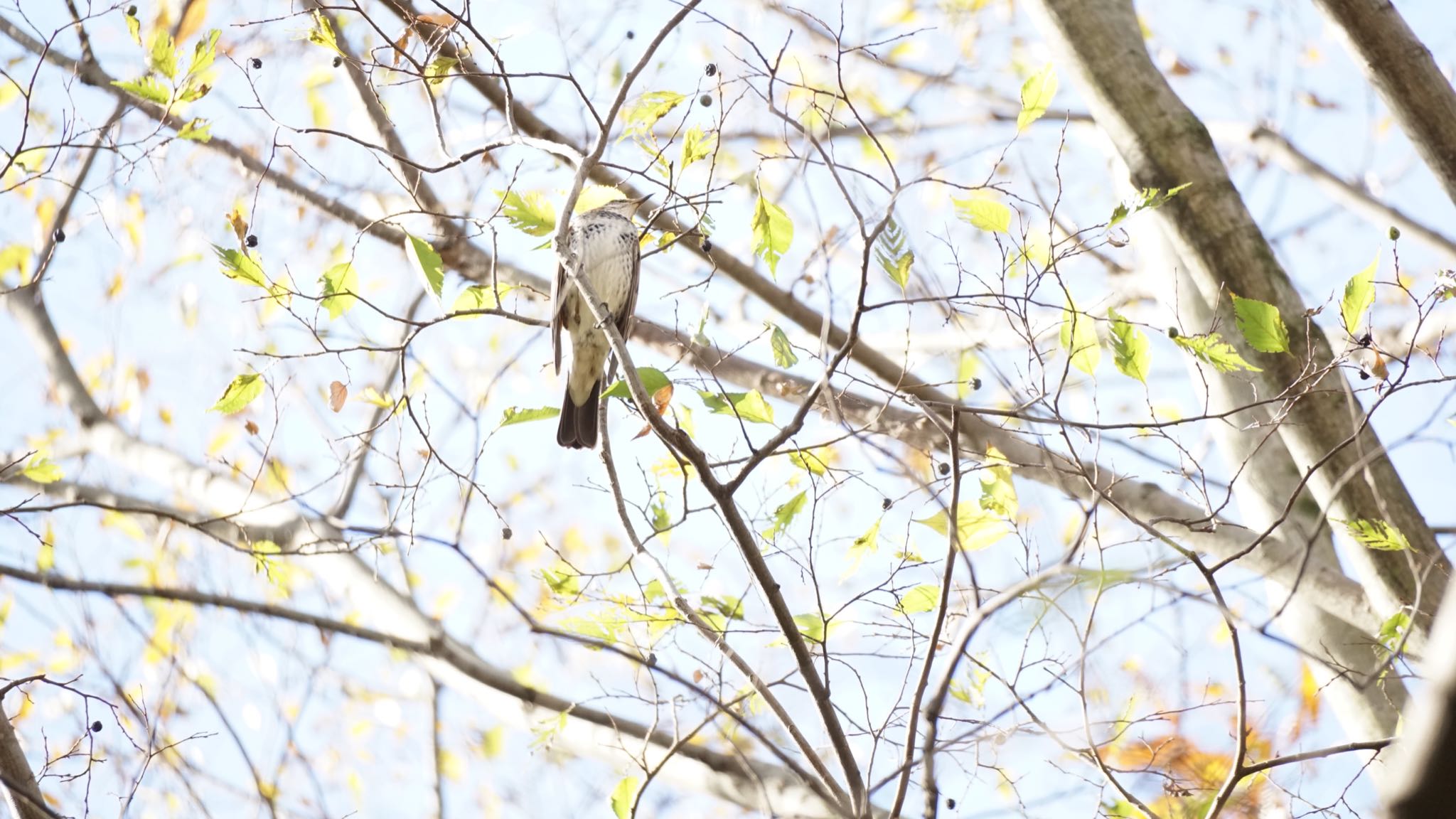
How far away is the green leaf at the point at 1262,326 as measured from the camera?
2.52m

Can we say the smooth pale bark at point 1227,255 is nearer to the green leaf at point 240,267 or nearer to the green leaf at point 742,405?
the green leaf at point 742,405

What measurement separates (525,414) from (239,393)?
0.75 metres

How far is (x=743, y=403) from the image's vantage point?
8.68 ft

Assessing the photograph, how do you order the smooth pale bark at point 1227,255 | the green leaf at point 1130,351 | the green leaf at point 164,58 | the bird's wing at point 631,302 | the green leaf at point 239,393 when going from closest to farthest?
the green leaf at point 1130,351 → the green leaf at point 164,58 → the green leaf at point 239,393 → the smooth pale bark at point 1227,255 → the bird's wing at point 631,302

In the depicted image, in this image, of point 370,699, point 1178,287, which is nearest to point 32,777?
point 1178,287

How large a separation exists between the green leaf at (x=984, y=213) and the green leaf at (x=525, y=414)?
1115 millimetres

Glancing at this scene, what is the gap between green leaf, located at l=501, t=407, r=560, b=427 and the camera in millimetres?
2859

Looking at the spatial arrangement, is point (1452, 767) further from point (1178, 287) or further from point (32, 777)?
point (1178, 287)

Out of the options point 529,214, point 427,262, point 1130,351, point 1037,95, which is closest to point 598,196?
point 529,214

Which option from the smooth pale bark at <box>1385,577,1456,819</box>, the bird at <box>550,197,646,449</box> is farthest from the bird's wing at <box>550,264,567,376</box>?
the smooth pale bark at <box>1385,577,1456,819</box>

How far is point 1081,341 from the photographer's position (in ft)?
8.71

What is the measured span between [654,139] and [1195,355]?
1.49m

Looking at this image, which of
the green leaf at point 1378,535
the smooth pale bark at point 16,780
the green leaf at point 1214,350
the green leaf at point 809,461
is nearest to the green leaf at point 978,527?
the green leaf at point 809,461

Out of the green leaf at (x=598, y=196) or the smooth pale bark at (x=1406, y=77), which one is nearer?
the smooth pale bark at (x=1406, y=77)
